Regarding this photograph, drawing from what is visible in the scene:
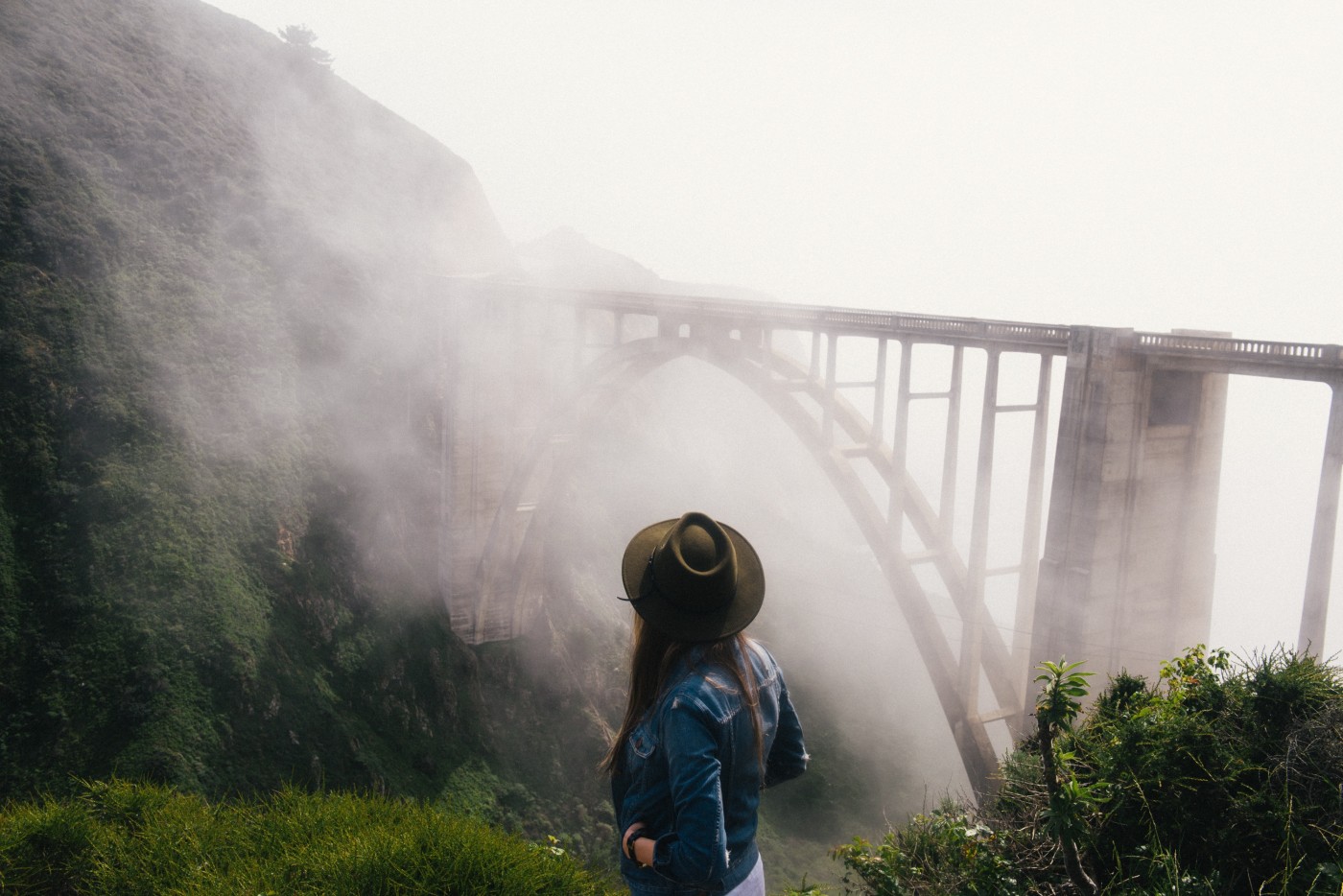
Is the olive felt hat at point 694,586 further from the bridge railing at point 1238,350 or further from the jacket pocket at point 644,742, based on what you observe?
the bridge railing at point 1238,350

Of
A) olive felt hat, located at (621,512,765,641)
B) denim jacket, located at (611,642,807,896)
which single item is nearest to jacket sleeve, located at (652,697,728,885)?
denim jacket, located at (611,642,807,896)

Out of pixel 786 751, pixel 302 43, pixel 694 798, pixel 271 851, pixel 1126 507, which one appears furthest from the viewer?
pixel 302 43

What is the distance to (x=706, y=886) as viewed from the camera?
8.91 ft

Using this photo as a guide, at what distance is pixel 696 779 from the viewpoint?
2561 millimetres

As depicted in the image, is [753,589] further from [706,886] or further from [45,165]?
[45,165]

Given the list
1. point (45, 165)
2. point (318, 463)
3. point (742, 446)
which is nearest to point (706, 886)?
point (318, 463)

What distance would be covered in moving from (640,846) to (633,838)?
2.2 inches

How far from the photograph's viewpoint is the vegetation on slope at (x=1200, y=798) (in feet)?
13.9

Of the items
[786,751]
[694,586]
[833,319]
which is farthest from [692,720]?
[833,319]

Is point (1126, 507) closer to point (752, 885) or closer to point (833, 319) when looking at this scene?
point (833, 319)

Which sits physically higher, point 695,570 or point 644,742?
point 695,570

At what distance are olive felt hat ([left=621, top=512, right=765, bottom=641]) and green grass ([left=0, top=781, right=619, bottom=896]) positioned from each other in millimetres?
2949

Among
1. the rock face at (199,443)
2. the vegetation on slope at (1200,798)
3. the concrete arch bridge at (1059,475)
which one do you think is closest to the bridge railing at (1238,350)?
the concrete arch bridge at (1059,475)

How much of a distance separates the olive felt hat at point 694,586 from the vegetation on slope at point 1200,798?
182cm
